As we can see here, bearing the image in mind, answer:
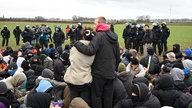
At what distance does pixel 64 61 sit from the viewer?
6.99 metres

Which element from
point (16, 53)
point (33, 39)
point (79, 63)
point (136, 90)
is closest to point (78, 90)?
point (79, 63)

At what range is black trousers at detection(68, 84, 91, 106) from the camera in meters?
4.95

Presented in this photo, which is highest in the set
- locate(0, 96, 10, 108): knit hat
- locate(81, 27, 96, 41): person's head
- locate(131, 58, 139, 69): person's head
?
locate(81, 27, 96, 41): person's head

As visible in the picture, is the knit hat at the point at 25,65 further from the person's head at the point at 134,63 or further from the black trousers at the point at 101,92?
the black trousers at the point at 101,92

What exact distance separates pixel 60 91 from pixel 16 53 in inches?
209

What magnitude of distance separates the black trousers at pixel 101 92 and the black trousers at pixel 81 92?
92mm

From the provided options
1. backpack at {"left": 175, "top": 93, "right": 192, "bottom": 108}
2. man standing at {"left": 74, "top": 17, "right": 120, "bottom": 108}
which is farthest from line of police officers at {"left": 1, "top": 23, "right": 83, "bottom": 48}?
backpack at {"left": 175, "top": 93, "right": 192, "bottom": 108}

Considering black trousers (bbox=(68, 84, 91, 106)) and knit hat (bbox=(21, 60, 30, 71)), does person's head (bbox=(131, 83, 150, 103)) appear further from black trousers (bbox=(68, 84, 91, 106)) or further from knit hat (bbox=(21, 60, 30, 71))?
knit hat (bbox=(21, 60, 30, 71))

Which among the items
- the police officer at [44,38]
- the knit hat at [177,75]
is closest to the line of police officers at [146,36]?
the police officer at [44,38]

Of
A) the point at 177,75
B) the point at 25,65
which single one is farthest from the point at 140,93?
the point at 25,65

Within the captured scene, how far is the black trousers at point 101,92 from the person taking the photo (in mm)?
4902

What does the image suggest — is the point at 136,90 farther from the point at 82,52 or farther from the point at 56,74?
the point at 56,74

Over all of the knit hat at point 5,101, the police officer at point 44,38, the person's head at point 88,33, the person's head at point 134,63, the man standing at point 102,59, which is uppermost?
the person's head at point 88,33

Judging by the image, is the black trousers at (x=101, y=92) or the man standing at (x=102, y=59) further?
the black trousers at (x=101, y=92)
